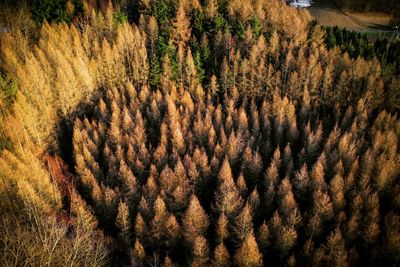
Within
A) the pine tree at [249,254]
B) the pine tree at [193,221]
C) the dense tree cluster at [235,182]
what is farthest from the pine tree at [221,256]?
the pine tree at [193,221]

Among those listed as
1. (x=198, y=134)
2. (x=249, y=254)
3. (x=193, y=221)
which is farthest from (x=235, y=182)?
(x=249, y=254)

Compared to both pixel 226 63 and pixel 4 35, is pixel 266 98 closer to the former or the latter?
pixel 226 63

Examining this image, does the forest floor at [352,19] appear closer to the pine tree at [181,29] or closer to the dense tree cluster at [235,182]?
the dense tree cluster at [235,182]

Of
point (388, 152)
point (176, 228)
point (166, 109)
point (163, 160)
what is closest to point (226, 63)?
point (166, 109)

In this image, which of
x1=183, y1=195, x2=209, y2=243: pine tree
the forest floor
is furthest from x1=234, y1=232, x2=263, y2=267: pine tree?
the forest floor

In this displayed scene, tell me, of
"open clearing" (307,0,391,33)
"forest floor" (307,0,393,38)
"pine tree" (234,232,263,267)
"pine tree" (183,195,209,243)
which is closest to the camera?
"pine tree" (234,232,263,267)

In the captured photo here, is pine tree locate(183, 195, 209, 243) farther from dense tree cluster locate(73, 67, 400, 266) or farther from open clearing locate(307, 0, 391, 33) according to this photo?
open clearing locate(307, 0, 391, 33)
